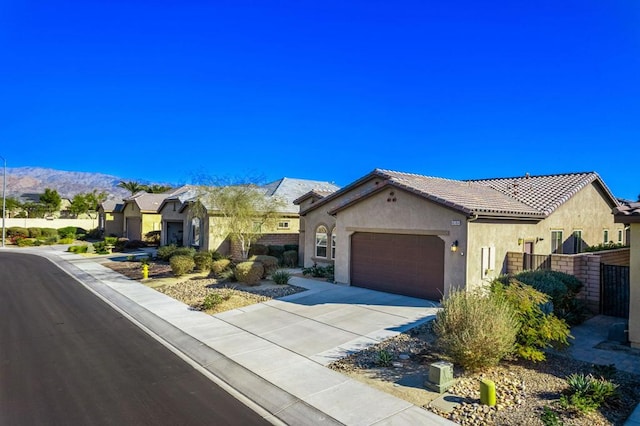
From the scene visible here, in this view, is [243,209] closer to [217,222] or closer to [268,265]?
[268,265]

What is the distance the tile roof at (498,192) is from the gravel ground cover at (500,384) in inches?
231

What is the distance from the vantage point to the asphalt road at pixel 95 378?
638 centimetres

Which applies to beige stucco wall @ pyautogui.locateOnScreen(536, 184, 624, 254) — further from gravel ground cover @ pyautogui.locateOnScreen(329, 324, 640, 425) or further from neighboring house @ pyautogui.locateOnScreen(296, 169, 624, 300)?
gravel ground cover @ pyautogui.locateOnScreen(329, 324, 640, 425)

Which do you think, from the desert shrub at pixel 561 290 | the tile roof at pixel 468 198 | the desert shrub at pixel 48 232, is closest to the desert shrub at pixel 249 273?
the tile roof at pixel 468 198

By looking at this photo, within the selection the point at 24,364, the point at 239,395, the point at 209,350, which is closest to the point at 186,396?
the point at 239,395

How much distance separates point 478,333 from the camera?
7.78 metres

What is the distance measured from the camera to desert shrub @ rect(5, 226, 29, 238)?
45631 millimetres

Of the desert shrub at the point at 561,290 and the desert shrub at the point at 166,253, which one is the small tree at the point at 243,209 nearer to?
the desert shrub at the point at 166,253

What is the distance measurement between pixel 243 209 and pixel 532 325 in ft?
56.1

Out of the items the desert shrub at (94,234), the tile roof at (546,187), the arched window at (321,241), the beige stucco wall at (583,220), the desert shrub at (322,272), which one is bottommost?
the desert shrub at (322,272)

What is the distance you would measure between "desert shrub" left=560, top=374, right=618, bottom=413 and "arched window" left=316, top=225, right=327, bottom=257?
15.8 meters

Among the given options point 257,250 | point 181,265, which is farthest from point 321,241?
point 181,265

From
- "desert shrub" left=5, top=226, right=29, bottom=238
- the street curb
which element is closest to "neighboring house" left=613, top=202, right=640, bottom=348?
the street curb

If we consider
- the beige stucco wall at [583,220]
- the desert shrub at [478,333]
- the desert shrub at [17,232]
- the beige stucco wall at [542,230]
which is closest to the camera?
the desert shrub at [478,333]
